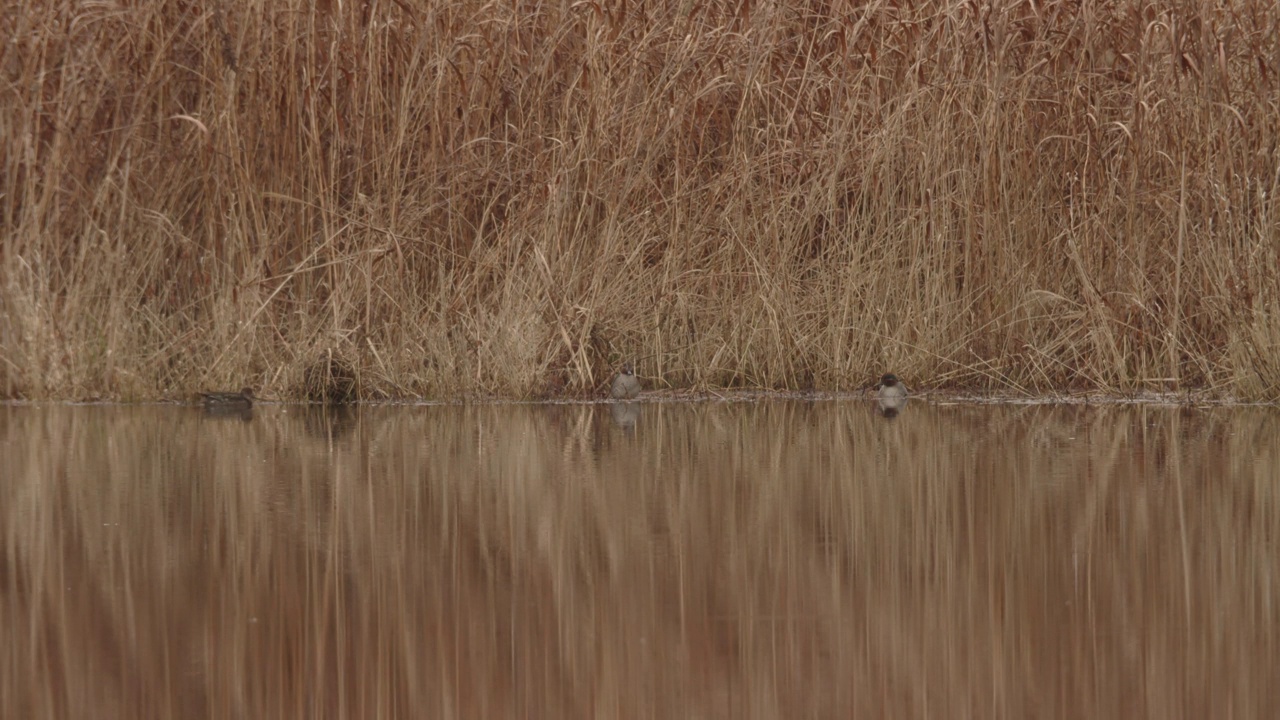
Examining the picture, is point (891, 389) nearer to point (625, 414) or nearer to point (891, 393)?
point (891, 393)

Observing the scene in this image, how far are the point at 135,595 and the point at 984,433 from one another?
3257mm

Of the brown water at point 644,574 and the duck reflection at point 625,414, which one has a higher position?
the duck reflection at point 625,414

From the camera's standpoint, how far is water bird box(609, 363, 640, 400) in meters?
6.80

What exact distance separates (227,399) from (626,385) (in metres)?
1.45

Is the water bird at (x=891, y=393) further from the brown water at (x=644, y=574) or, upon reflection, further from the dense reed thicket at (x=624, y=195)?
the brown water at (x=644, y=574)

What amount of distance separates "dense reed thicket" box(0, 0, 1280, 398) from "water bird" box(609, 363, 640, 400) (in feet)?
0.61

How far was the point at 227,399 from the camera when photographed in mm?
6770

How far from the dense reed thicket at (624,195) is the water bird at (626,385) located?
185mm

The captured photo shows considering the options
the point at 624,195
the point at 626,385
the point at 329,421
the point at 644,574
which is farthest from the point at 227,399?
the point at 644,574

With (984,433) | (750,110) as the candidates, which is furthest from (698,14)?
(984,433)

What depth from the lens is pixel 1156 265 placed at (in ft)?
22.9

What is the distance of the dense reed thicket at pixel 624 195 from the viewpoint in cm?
691

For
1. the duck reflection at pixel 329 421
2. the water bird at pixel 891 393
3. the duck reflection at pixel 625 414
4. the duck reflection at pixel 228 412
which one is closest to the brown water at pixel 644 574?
the duck reflection at pixel 329 421

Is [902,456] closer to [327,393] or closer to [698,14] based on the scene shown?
[327,393]
